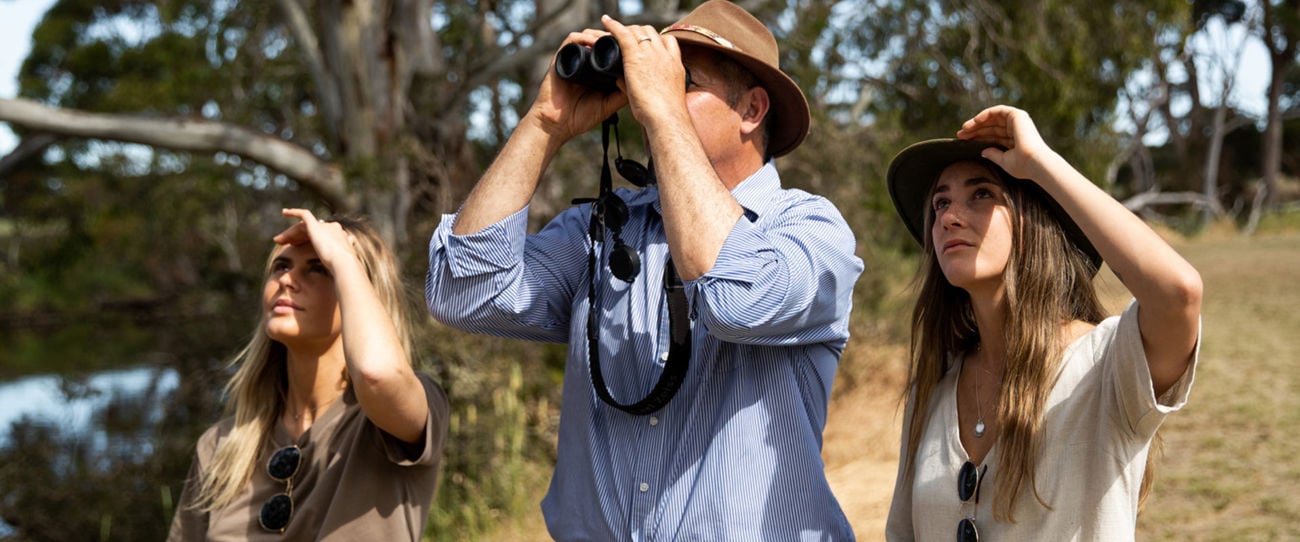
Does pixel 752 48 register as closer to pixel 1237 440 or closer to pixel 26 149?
pixel 1237 440

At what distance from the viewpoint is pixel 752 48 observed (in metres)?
2.20

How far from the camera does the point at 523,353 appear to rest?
6.49 m

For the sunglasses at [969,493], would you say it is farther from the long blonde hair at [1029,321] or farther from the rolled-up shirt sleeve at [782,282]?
the rolled-up shirt sleeve at [782,282]

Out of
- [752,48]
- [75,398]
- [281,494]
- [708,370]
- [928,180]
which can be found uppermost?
[752,48]

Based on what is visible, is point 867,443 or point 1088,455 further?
point 867,443

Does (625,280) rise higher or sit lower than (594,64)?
lower

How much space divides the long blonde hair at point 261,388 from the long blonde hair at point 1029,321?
3.94 ft

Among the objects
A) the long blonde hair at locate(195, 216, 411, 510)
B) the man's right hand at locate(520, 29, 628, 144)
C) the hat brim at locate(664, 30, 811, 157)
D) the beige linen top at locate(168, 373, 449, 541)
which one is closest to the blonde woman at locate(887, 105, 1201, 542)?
the hat brim at locate(664, 30, 811, 157)

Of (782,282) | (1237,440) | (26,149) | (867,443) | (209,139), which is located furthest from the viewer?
(26,149)

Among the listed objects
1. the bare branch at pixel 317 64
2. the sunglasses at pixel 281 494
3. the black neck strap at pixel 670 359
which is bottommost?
the sunglasses at pixel 281 494

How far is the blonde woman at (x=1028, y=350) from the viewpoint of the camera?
1820mm

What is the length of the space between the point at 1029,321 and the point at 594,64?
2.84 ft

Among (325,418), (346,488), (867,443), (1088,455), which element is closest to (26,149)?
(867,443)

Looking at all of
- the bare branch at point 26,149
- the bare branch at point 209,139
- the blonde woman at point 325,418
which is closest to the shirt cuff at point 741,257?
the blonde woman at point 325,418
